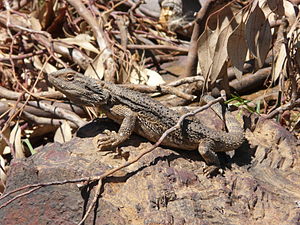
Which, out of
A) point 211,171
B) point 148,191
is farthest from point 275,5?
point 148,191

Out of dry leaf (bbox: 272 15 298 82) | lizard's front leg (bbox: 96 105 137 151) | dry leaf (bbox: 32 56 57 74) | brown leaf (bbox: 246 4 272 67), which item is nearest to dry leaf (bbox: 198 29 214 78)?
brown leaf (bbox: 246 4 272 67)

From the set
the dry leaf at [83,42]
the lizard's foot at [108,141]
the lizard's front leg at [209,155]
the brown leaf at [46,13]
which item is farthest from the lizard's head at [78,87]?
the brown leaf at [46,13]

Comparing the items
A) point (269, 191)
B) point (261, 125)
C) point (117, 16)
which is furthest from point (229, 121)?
point (117, 16)

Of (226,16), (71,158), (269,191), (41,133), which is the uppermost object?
(226,16)

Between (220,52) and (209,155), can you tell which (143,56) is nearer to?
(220,52)

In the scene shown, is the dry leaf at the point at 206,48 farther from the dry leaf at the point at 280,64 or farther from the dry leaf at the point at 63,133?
the dry leaf at the point at 63,133

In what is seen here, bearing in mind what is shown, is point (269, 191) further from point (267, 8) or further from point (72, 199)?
point (267, 8)
